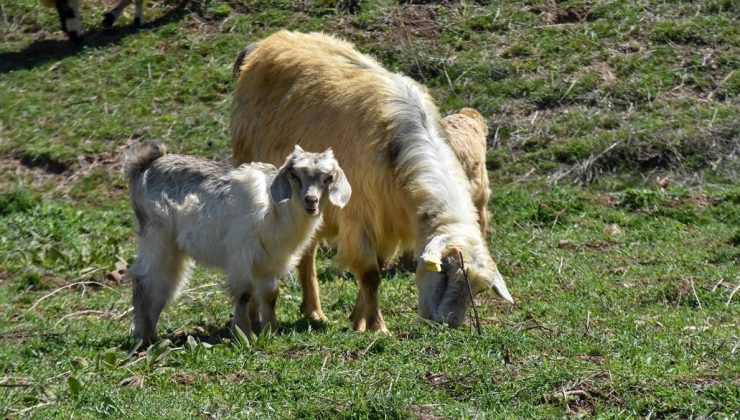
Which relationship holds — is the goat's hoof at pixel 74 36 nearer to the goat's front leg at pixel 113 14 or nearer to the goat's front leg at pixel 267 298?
the goat's front leg at pixel 113 14

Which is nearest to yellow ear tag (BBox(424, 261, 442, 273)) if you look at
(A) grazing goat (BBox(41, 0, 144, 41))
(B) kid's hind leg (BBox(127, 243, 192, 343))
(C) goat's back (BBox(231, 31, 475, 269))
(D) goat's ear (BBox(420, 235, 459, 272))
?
(D) goat's ear (BBox(420, 235, 459, 272))

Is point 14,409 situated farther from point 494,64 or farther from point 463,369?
point 494,64

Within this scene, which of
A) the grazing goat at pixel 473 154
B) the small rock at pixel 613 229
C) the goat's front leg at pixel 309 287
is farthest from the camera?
the small rock at pixel 613 229

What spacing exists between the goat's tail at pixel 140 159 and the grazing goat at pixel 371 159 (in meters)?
1.41

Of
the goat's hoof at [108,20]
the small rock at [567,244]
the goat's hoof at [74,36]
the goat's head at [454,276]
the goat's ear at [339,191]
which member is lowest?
the goat's hoof at [74,36]

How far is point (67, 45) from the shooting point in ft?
54.3

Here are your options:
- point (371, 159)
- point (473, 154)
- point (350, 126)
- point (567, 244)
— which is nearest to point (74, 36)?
point (473, 154)

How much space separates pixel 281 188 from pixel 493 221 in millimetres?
4848

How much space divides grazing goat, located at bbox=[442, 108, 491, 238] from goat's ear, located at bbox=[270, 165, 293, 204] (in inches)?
121

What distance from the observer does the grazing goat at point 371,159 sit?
7.73 metres

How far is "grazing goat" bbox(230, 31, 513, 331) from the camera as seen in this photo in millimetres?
7734

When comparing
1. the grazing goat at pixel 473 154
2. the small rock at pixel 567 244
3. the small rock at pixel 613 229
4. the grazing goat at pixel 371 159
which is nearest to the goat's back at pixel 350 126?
the grazing goat at pixel 371 159

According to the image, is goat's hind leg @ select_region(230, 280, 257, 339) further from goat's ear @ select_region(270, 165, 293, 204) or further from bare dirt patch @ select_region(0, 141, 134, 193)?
bare dirt patch @ select_region(0, 141, 134, 193)

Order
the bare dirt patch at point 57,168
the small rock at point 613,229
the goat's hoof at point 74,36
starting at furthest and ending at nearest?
the goat's hoof at point 74,36, the bare dirt patch at point 57,168, the small rock at point 613,229
